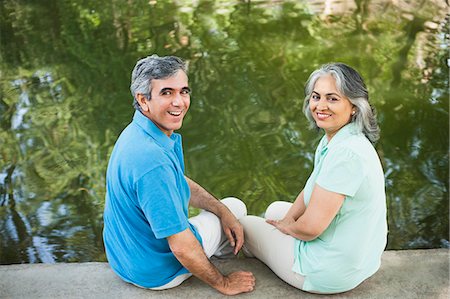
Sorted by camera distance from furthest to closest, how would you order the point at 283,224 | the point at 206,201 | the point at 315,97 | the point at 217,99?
1. the point at 217,99
2. the point at 206,201
3. the point at 283,224
4. the point at 315,97

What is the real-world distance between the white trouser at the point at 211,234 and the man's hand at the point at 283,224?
0.23 m

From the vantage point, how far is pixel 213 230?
8.75 feet

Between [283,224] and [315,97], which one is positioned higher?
[315,97]

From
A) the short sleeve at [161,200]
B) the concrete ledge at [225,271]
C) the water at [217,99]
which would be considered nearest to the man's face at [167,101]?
the short sleeve at [161,200]

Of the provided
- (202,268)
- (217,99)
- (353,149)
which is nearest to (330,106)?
(353,149)

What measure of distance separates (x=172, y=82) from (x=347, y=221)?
0.86 metres

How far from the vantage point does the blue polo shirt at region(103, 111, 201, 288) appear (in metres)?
2.24

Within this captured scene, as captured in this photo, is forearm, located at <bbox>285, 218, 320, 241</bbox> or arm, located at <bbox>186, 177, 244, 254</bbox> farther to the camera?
arm, located at <bbox>186, 177, 244, 254</bbox>

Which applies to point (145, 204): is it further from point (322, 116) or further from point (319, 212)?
point (322, 116)

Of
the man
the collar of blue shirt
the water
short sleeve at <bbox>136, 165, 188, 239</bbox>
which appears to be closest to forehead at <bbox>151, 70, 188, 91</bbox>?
the man

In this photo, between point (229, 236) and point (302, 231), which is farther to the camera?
point (229, 236)

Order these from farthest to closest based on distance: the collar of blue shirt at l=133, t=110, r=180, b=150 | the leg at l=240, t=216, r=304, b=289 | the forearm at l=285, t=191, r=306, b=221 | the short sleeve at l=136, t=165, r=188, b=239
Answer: the forearm at l=285, t=191, r=306, b=221 → the leg at l=240, t=216, r=304, b=289 → the collar of blue shirt at l=133, t=110, r=180, b=150 → the short sleeve at l=136, t=165, r=188, b=239

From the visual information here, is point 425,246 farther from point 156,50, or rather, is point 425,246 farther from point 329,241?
point 156,50

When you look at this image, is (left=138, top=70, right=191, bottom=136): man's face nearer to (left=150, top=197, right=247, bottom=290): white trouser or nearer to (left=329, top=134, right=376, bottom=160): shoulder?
(left=150, top=197, right=247, bottom=290): white trouser
